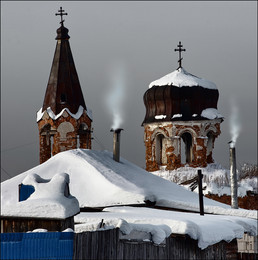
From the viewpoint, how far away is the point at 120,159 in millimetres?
19656

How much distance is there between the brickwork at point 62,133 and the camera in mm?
27000

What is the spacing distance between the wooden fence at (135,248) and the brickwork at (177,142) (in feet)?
67.6

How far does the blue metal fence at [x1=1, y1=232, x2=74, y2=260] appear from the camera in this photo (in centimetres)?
781

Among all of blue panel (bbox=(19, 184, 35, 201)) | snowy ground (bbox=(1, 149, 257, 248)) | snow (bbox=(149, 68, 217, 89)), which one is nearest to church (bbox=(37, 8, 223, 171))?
snow (bbox=(149, 68, 217, 89))

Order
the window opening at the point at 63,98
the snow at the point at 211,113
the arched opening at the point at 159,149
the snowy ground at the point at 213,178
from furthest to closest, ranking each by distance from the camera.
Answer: the arched opening at the point at 159,149 < the snow at the point at 211,113 < the snowy ground at the point at 213,178 < the window opening at the point at 63,98

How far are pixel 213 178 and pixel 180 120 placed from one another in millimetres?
3105

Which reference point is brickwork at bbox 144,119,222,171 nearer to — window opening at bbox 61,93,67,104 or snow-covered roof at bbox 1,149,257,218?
window opening at bbox 61,93,67,104

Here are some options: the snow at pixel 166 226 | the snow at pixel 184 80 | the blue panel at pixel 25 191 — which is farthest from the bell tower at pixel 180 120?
the blue panel at pixel 25 191

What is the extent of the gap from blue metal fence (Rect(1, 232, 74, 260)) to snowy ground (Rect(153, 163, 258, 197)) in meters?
24.8

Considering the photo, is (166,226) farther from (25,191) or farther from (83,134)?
(83,134)

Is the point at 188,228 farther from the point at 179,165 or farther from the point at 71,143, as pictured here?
the point at 179,165

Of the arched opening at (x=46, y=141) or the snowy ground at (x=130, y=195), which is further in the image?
the arched opening at (x=46, y=141)

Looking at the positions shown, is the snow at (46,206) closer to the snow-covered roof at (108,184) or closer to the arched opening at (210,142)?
the snow-covered roof at (108,184)

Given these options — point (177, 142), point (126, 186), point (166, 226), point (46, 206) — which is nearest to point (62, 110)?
point (177, 142)
